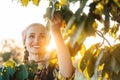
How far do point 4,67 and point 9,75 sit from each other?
0.12 metres

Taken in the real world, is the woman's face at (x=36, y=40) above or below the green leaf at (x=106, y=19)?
below

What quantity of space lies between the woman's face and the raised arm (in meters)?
0.67

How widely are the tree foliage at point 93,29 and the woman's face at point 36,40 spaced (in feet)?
3.71

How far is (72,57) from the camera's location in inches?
79.7

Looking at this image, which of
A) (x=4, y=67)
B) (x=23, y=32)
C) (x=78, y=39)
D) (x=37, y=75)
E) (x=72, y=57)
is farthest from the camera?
(x=23, y=32)

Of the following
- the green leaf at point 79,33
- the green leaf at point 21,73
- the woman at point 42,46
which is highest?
the green leaf at point 79,33

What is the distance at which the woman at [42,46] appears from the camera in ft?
6.07

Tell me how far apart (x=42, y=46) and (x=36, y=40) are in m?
0.07

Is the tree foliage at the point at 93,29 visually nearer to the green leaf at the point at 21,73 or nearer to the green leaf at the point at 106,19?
the green leaf at the point at 106,19

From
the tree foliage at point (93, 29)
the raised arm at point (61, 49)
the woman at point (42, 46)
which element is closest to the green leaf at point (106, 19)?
the tree foliage at point (93, 29)

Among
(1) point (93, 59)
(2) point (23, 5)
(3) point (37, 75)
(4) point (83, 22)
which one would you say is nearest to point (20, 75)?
(3) point (37, 75)

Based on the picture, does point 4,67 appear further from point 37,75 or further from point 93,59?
point 93,59

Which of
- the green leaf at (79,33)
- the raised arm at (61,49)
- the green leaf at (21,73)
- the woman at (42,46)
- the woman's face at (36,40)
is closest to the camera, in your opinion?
the green leaf at (79,33)

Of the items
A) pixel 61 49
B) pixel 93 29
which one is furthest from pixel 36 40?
pixel 93 29
